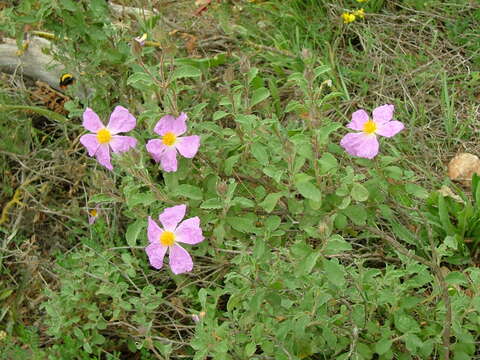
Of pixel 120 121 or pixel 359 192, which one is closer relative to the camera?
pixel 359 192

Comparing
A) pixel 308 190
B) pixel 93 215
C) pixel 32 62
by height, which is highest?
pixel 308 190

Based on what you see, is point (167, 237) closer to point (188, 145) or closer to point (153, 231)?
point (153, 231)

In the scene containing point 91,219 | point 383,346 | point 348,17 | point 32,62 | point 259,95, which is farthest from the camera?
point 32,62

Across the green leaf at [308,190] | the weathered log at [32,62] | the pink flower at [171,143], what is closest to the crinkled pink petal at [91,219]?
the weathered log at [32,62]

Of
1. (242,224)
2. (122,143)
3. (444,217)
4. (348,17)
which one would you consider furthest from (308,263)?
(348,17)

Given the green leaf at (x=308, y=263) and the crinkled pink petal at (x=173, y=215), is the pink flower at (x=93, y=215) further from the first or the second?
the green leaf at (x=308, y=263)

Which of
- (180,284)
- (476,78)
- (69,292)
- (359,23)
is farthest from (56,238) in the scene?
(476,78)

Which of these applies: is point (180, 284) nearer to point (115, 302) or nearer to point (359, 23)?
Result: point (115, 302)

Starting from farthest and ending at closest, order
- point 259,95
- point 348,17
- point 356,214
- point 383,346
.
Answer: point 348,17 < point 383,346 < point 259,95 < point 356,214
